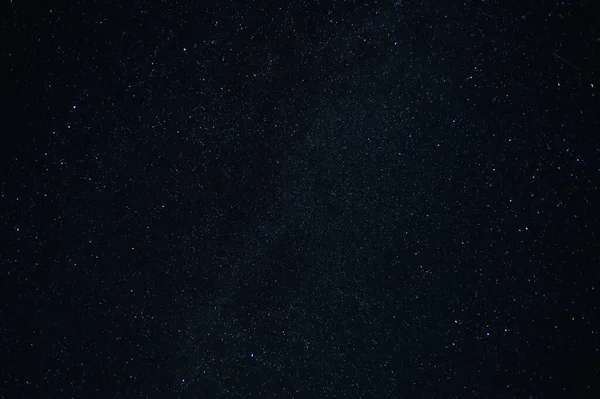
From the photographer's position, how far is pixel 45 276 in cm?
59

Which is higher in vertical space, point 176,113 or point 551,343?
point 176,113

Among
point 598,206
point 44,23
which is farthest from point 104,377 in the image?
point 598,206

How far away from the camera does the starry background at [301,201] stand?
22.8 inches

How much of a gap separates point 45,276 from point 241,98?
38 cm

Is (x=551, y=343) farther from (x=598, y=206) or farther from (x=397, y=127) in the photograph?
(x=397, y=127)

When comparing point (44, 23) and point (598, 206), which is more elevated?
point (44, 23)

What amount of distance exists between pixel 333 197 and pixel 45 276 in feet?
1.40

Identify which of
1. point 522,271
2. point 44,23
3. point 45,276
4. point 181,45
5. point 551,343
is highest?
point 44,23

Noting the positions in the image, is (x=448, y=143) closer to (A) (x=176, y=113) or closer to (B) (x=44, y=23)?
(A) (x=176, y=113)

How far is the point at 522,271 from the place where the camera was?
0.60 meters

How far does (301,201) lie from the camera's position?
601mm

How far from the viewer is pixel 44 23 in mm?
569

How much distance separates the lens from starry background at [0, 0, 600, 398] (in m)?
0.58

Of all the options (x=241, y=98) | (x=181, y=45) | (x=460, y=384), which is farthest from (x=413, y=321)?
(x=181, y=45)
